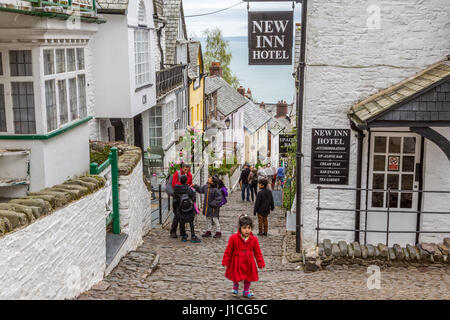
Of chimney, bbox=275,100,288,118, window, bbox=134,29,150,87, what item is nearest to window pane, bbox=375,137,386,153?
window, bbox=134,29,150,87

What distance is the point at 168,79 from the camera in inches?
816

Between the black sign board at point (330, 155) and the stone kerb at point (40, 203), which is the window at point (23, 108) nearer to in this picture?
the stone kerb at point (40, 203)

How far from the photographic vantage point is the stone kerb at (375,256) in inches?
348

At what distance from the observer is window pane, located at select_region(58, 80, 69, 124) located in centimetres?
868

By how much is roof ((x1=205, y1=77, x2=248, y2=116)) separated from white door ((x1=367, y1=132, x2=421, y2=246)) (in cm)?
2609

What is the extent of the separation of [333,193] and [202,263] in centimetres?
287

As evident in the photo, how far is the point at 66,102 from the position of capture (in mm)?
8961

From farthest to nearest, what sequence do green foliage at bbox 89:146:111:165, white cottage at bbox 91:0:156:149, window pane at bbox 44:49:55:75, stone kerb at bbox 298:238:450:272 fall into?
white cottage at bbox 91:0:156:149, green foliage at bbox 89:146:111:165, stone kerb at bbox 298:238:450:272, window pane at bbox 44:49:55:75

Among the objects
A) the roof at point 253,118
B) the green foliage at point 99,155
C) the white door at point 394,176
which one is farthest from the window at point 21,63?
the roof at point 253,118

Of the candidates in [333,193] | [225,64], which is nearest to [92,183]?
[333,193]

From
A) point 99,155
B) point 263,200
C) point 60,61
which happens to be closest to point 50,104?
point 60,61

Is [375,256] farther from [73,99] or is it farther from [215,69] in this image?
[215,69]

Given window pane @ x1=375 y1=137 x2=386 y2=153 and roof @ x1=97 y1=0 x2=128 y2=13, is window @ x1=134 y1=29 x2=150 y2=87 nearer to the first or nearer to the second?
roof @ x1=97 y1=0 x2=128 y2=13

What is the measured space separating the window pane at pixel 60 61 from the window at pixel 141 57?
7072 millimetres
